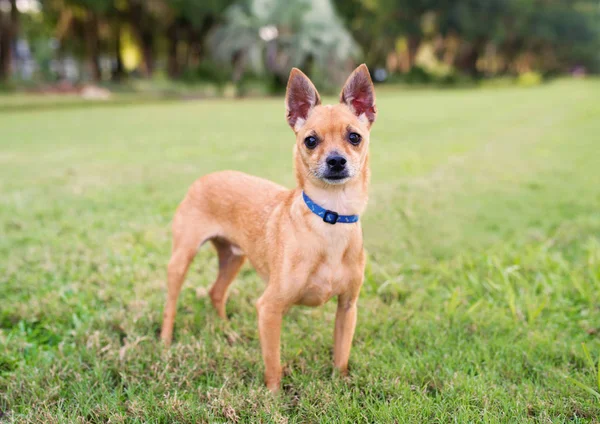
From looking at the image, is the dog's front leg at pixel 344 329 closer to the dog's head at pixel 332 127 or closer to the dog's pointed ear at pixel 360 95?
the dog's head at pixel 332 127

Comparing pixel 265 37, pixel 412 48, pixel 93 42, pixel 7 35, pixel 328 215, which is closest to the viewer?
pixel 328 215

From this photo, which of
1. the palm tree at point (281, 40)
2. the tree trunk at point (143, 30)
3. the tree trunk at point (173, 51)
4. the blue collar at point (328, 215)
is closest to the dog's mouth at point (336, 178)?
the blue collar at point (328, 215)

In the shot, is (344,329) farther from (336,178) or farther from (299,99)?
(299,99)

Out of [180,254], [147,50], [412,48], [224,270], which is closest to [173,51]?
[147,50]

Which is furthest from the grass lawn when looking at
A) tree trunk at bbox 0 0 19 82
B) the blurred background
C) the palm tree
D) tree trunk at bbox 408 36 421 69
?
tree trunk at bbox 408 36 421 69

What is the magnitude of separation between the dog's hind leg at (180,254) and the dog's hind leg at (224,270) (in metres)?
0.31

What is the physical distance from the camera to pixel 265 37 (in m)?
30.2

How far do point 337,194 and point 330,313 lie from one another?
1379mm

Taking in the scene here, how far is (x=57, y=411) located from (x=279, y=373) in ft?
3.90

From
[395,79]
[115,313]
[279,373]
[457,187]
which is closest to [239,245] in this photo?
[279,373]

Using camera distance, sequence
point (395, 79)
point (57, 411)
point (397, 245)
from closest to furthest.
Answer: point (57, 411), point (397, 245), point (395, 79)

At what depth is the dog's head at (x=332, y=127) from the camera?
2.70 meters

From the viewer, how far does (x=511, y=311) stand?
3865 millimetres

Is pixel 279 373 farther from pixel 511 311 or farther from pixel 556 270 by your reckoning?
pixel 556 270
